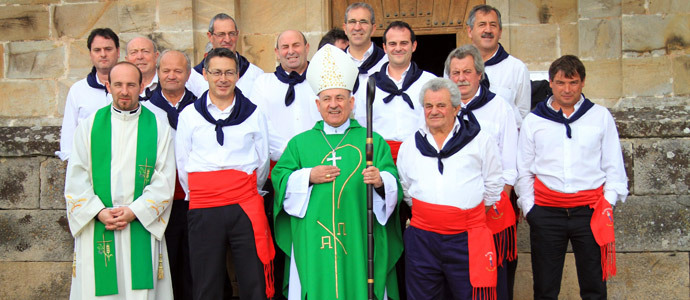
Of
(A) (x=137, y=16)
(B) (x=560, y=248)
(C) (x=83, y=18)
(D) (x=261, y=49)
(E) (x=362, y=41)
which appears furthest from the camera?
(C) (x=83, y=18)

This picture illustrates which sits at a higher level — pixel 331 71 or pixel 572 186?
pixel 331 71

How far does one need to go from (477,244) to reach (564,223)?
0.72m

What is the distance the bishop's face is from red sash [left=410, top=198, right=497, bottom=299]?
2.54ft

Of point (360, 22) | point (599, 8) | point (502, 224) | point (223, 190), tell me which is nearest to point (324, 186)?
point (223, 190)

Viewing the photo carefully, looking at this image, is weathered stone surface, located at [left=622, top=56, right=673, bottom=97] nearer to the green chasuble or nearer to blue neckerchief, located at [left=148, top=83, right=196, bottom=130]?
the green chasuble

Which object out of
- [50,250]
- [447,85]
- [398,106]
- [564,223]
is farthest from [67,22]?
[564,223]

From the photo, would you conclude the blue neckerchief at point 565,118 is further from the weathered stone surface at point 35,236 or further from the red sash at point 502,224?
the weathered stone surface at point 35,236


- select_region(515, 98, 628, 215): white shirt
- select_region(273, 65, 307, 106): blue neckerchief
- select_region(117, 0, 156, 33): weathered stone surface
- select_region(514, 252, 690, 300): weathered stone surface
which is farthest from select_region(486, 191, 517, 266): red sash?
select_region(117, 0, 156, 33): weathered stone surface

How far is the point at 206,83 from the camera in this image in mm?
5973

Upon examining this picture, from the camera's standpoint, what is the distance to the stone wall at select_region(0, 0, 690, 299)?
5.69m

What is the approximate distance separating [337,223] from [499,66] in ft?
5.62

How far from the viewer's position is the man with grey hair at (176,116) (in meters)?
5.25

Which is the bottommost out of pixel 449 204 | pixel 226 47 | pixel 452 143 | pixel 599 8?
pixel 449 204

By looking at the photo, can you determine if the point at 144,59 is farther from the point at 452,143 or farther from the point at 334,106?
the point at 452,143
